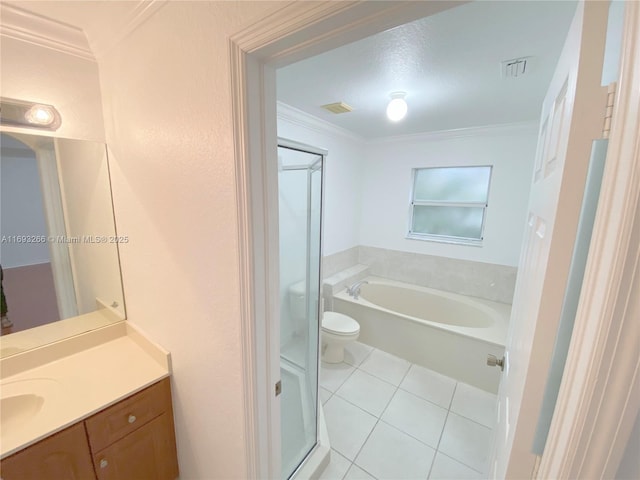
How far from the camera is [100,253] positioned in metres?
1.42

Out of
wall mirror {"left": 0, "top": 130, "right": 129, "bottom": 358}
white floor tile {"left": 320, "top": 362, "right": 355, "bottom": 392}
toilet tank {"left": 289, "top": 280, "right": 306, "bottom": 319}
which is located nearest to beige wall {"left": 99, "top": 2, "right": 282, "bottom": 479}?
wall mirror {"left": 0, "top": 130, "right": 129, "bottom": 358}

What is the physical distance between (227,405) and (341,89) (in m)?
1.94

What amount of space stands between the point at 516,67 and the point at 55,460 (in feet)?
9.13

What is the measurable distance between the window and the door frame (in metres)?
2.83

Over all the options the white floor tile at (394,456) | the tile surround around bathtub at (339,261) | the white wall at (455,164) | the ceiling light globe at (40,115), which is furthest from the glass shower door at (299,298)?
the white wall at (455,164)

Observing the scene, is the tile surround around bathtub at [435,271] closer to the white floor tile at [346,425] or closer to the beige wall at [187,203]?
the white floor tile at [346,425]

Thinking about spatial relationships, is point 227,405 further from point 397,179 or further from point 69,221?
point 397,179

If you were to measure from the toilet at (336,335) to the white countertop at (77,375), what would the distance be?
1.48 metres

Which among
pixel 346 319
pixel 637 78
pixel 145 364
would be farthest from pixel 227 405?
pixel 346 319

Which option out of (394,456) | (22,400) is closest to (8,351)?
(22,400)

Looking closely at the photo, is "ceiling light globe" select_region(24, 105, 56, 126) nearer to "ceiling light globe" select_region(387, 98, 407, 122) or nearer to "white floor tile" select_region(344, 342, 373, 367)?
"ceiling light globe" select_region(387, 98, 407, 122)

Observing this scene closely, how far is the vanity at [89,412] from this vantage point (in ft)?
3.06

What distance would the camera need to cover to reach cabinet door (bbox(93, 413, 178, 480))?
1.10 meters

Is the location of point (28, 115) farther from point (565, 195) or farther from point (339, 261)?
point (339, 261)
